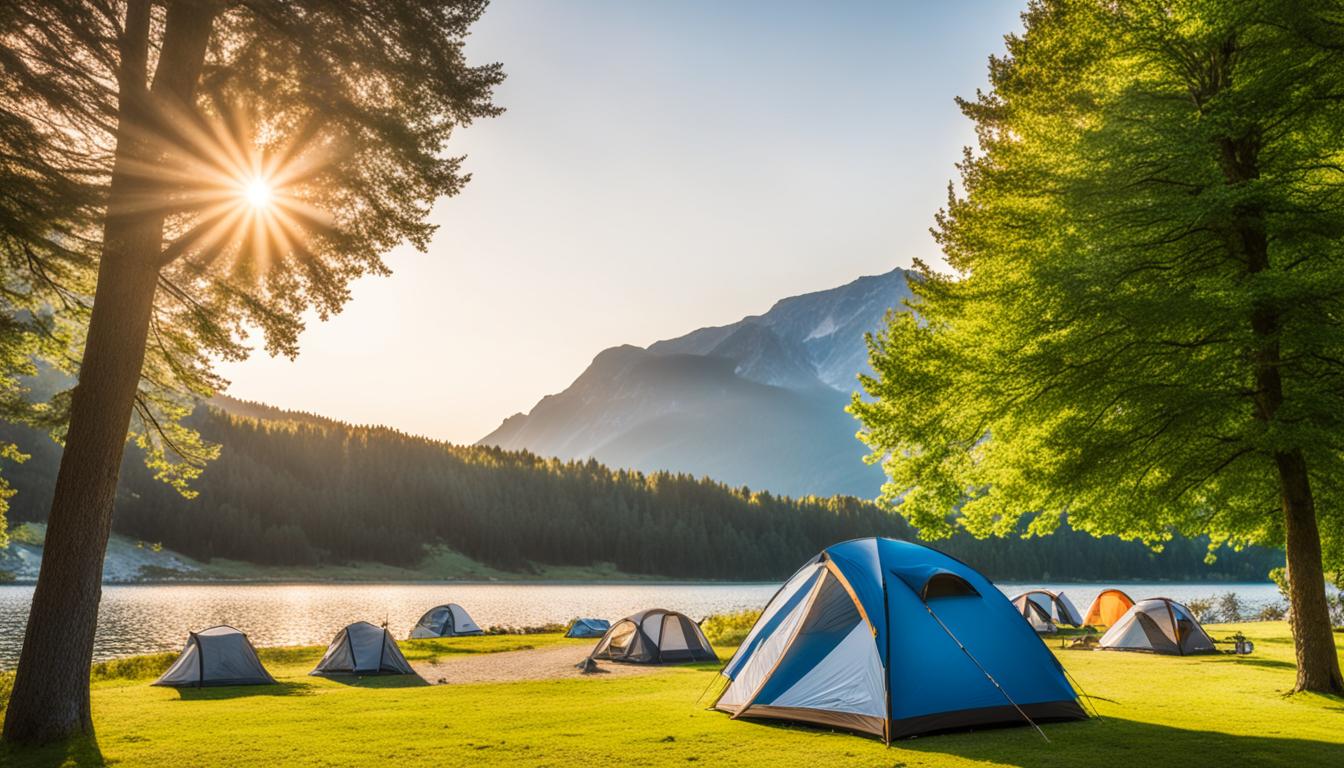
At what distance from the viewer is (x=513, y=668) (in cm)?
2811

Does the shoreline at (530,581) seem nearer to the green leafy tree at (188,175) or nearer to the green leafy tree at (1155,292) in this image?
the green leafy tree at (1155,292)

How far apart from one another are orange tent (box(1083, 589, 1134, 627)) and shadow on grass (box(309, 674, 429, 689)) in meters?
33.4

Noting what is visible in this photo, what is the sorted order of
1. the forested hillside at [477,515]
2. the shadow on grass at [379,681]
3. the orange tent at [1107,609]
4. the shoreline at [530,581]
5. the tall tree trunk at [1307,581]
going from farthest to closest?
1. the forested hillside at [477,515]
2. the shoreline at [530,581]
3. the orange tent at [1107,609]
4. the shadow on grass at [379,681]
5. the tall tree trunk at [1307,581]

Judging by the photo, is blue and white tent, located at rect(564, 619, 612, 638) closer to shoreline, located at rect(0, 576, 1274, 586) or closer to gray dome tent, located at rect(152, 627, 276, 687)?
gray dome tent, located at rect(152, 627, 276, 687)

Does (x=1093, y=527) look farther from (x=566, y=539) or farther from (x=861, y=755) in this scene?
(x=566, y=539)

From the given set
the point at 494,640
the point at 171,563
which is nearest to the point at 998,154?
the point at 494,640

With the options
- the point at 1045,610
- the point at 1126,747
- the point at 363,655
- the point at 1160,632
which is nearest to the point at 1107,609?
the point at 1045,610

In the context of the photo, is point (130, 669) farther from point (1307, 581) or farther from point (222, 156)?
point (1307, 581)

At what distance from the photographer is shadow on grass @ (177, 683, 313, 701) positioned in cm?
1995

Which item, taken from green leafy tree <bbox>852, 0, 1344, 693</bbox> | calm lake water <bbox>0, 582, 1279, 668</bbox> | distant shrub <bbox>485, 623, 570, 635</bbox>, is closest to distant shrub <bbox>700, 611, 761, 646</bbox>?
distant shrub <bbox>485, 623, 570, 635</bbox>

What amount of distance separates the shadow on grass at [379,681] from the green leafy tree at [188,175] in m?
11.4

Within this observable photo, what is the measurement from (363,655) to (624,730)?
49.7ft

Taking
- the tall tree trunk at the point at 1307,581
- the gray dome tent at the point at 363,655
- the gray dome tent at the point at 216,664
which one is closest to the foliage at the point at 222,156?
the gray dome tent at the point at 216,664

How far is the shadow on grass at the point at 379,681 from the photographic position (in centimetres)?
2289
